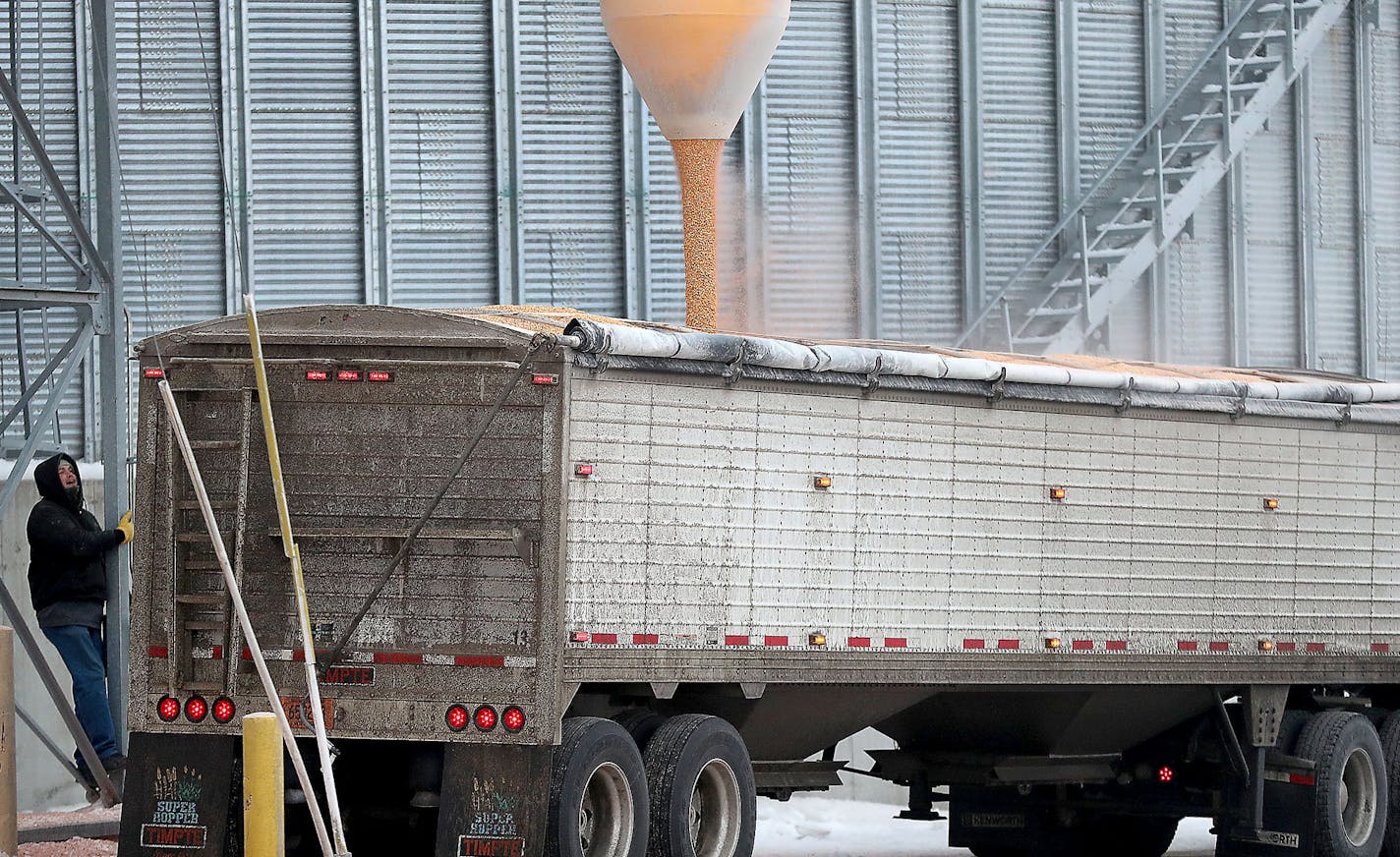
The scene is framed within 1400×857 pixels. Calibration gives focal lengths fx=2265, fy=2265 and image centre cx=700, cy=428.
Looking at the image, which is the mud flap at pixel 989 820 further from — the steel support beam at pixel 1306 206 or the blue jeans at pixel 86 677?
the steel support beam at pixel 1306 206

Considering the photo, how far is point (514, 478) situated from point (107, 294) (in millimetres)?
5377

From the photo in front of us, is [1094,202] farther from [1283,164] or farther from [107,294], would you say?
[107,294]

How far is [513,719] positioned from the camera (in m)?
10.8

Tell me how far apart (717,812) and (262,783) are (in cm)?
301

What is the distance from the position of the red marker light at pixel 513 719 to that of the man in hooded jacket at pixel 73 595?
516 cm

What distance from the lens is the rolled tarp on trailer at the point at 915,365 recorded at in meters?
11.3

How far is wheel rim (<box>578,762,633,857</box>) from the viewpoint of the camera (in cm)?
1116

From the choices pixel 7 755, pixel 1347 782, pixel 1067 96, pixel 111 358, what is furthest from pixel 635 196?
pixel 7 755

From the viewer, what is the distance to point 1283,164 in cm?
2470

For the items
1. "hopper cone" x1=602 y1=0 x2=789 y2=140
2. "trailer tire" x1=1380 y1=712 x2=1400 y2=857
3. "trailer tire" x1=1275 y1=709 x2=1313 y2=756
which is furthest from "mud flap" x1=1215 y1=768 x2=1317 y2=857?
"hopper cone" x1=602 y1=0 x2=789 y2=140

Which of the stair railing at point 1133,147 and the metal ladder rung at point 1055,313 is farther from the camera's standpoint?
the stair railing at point 1133,147

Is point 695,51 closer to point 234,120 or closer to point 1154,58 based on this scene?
point 234,120

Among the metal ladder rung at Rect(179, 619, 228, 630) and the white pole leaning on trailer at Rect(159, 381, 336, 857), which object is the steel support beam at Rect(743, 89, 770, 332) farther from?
the metal ladder rung at Rect(179, 619, 228, 630)

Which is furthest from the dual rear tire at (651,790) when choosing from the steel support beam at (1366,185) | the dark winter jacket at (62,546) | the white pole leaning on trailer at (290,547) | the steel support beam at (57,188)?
the steel support beam at (1366,185)
